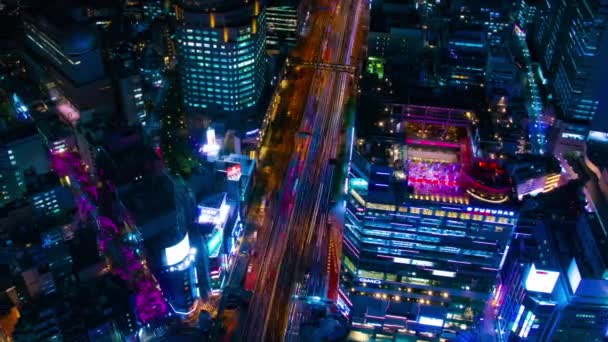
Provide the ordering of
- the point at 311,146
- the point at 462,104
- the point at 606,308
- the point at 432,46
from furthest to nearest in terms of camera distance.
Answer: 1. the point at 432,46
2. the point at 311,146
3. the point at 462,104
4. the point at 606,308

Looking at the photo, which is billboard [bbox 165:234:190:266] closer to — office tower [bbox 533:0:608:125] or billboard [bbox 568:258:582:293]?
billboard [bbox 568:258:582:293]

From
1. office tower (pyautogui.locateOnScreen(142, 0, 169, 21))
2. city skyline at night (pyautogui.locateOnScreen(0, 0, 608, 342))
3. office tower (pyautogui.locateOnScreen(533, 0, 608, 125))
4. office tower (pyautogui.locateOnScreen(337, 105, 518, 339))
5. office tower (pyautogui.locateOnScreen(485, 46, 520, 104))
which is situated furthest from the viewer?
office tower (pyautogui.locateOnScreen(142, 0, 169, 21))

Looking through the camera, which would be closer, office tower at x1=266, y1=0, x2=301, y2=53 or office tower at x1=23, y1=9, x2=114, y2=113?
office tower at x1=23, y1=9, x2=114, y2=113

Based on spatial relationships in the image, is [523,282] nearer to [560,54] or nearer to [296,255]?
[296,255]

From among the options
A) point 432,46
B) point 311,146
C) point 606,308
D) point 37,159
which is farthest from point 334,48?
point 606,308

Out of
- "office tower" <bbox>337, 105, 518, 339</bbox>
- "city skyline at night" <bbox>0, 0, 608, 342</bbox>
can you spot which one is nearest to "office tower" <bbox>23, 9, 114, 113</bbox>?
"city skyline at night" <bbox>0, 0, 608, 342</bbox>

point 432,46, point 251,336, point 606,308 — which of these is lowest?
point 251,336

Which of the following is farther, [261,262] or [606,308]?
[261,262]
